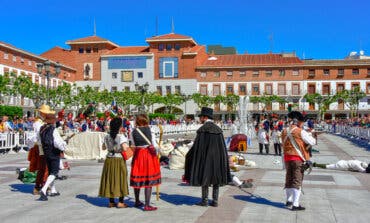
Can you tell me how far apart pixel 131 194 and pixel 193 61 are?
60374 mm

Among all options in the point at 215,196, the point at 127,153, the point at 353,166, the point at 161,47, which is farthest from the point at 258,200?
the point at 161,47

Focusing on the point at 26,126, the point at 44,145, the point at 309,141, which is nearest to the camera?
the point at 309,141

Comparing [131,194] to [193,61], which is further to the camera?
[193,61]

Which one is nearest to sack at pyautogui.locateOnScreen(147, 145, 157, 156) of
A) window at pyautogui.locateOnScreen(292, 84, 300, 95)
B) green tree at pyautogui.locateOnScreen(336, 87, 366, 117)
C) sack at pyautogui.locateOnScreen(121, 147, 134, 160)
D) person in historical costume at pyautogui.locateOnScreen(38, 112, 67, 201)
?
sack at pyautogui.locateOnScreen(121, 147, 134, 160)

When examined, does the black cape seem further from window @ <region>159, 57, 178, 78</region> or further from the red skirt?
window @ <region>159, 57, 178, 78</region>

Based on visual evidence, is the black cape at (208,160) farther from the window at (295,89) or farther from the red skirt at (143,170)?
the window at (295,89)

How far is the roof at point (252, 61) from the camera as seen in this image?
68312 millimetres

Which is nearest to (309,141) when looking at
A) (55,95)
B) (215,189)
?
(215,189)

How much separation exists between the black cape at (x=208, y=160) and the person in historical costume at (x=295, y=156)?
966 mm

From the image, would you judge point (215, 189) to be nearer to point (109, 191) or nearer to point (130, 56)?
point (109, 191)

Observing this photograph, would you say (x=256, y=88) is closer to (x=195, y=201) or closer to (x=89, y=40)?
(x=89, y=40)

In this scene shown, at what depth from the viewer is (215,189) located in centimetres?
741

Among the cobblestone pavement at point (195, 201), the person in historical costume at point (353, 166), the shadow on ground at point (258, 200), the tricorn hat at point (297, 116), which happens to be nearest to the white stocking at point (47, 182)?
the cobblestone pavement at point (195, 201)

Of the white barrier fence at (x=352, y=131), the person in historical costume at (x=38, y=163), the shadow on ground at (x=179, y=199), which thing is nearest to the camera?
the shadow on ground at (x=179, y=199)
